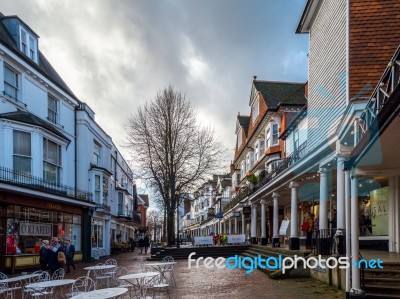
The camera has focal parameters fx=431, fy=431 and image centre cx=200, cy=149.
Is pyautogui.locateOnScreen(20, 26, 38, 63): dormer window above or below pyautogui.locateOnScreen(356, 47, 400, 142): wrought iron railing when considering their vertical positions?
above

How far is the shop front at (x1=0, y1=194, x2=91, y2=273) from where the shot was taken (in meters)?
18.5

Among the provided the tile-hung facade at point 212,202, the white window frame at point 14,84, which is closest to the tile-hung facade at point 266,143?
the tile-hung facade at point 212,202

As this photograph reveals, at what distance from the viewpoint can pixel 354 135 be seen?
9.96 m

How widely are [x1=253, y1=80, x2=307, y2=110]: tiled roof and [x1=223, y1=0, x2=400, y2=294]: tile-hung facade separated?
7.14m

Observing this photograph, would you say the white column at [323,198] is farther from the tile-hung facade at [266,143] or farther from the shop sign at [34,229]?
the shop sign at [34,229]

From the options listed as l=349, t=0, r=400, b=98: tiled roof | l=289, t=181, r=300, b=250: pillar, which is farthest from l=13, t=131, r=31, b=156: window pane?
l=349, t=0, r=400, b=98: tiled roof

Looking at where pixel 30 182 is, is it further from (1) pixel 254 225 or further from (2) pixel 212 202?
(2) pixel 212 202

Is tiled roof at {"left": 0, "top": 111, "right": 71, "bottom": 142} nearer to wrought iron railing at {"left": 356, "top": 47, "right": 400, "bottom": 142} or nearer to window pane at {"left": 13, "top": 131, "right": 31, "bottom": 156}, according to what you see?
window pane at {"left": 13, "top": 131, "right": 31, "bottom": 156}

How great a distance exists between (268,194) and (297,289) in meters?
13.5

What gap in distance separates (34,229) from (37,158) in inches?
138

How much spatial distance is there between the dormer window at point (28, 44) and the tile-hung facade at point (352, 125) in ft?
48.2

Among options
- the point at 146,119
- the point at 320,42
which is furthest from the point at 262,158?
the point at 320,42

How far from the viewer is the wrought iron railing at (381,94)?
6.80 metres

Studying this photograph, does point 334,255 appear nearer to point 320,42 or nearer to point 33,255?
point 320,42
